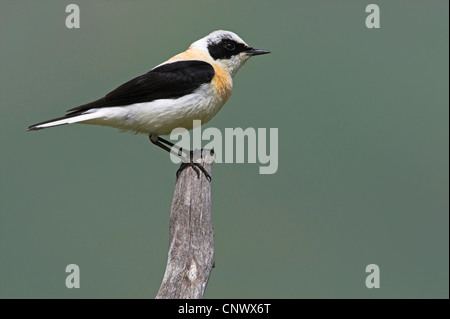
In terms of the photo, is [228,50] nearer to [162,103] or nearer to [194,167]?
[162,103]

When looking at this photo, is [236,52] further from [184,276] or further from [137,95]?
[184,276]

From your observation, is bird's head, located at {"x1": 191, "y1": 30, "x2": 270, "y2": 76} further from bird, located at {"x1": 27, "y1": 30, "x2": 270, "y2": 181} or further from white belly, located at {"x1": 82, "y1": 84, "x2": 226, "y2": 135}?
white belly, located at {"x1": 82, "y1": 84, "x2": 226, "y2": 135}

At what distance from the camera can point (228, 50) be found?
355 inches

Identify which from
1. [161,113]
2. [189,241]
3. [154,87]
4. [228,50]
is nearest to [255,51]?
[228,50]

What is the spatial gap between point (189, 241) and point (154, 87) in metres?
2.01

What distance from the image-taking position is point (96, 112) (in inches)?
318

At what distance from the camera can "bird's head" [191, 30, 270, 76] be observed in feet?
29.5

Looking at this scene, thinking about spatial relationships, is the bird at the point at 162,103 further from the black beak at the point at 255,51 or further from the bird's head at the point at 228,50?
the black beak at the point at 255,51

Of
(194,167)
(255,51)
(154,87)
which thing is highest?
(255,51)

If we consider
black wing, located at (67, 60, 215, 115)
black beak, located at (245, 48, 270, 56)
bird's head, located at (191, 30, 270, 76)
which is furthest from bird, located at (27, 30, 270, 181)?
black beak, located at (245, 48, 270, 56)

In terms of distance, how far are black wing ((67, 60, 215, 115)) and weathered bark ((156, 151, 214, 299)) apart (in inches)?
43.1

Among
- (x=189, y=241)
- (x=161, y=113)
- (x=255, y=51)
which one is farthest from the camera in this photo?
(x=255, y=51)

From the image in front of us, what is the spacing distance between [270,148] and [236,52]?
1465 millimetres

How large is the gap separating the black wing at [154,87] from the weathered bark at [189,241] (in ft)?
3.59
